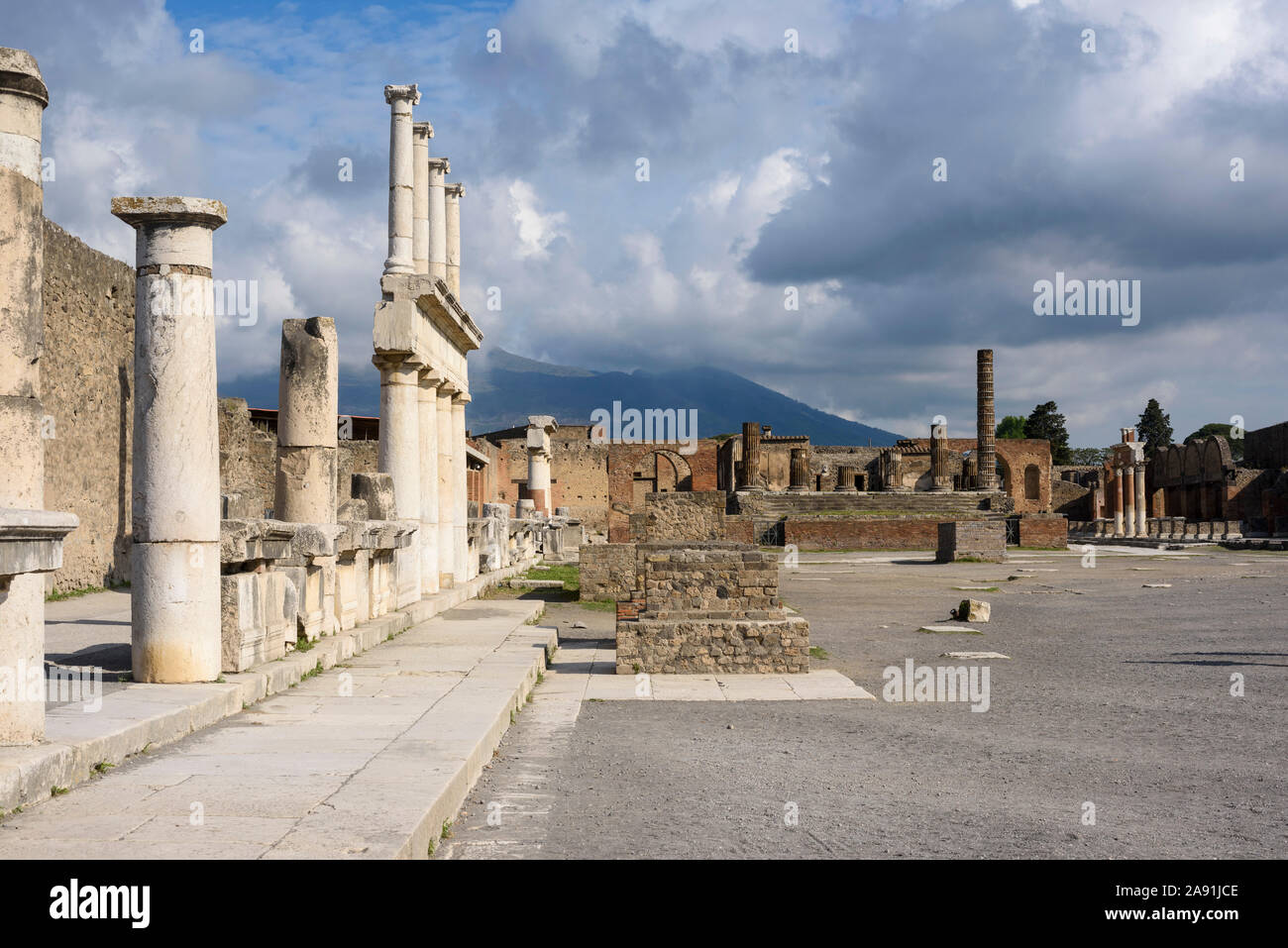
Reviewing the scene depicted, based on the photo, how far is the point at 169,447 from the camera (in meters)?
7.07

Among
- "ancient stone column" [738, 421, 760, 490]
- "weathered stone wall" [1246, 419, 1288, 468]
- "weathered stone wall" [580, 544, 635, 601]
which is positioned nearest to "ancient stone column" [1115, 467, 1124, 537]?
"weathered stone wall" [1246, 419, 1288, 468]

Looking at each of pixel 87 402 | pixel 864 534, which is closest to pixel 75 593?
pixel 87 402

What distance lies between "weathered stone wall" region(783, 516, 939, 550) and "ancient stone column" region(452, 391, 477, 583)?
2402 centimetres

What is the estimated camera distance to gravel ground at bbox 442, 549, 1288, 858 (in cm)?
470

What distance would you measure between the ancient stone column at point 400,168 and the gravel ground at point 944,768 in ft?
23.0

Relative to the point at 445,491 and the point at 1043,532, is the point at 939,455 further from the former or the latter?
the point at 445,491

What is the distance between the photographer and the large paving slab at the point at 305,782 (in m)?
3.97

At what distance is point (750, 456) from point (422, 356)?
39999 millimetres

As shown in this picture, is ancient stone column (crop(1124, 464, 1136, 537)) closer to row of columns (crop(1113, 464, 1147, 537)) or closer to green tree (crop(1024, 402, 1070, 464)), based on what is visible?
row of columns (crop(1113, 464, 1147, 537))
